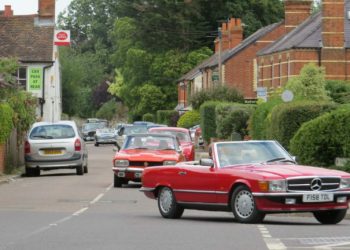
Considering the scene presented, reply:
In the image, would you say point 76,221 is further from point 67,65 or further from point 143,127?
point 67,65

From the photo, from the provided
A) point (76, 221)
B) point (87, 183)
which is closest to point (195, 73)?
point (87, 183)

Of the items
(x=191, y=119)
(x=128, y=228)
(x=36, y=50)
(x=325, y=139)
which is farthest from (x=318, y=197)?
(x=191, y=119)

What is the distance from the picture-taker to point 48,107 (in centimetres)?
7669

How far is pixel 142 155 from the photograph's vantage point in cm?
3028

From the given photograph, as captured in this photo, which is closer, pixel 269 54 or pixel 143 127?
pixel 143 127

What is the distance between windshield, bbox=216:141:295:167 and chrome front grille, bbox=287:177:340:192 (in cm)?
138

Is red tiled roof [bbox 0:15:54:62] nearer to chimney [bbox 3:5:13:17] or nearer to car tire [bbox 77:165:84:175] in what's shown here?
chimney [bbox 3:5:13:17]

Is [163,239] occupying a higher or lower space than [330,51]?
lower

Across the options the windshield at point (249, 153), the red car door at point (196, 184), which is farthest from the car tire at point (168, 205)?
the windshield at point (249, 153)

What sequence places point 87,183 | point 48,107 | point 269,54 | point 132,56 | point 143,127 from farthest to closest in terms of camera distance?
1. point 132,56
2. point 48,107
3. point 269,54
4. point 143,127
5. point 87,183

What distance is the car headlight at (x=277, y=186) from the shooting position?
17.9 meters

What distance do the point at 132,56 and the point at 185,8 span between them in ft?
21.9

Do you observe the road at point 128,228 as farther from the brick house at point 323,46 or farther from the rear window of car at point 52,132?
the brick house at point 323,46

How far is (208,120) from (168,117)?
30045mm
